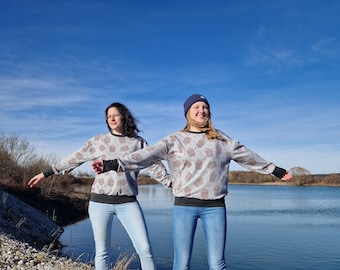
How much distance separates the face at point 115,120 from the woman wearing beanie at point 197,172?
2.77 feet

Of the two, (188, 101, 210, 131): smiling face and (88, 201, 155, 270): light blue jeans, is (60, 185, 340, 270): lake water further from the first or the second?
(188, 101, 210, 131): smiling face

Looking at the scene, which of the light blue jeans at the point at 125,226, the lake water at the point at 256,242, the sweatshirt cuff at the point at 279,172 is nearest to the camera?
the sweatshirt cuff at the point at 279,172

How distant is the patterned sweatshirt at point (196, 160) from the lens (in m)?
3.56

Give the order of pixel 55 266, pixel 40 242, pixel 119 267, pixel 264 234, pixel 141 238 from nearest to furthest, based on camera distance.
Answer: pixel 141 238 → pixel 55 266 → pixel 119 267 → pixel 40 242 → pixel 264 234

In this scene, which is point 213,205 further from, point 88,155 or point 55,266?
point 55,266

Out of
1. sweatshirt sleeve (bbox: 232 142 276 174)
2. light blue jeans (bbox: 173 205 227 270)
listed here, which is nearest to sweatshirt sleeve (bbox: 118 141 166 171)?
light blue jeans (bbox: 173 205 227 270)

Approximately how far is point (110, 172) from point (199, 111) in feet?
4.12

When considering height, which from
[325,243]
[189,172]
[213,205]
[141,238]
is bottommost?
[325,243]

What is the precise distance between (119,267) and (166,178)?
10.9ft

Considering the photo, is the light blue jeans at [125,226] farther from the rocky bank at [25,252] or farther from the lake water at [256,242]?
the lake water at [256,242]

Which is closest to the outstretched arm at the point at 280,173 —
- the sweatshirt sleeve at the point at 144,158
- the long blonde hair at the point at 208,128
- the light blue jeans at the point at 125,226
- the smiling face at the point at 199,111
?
the long blonde hair at the point at 208,128

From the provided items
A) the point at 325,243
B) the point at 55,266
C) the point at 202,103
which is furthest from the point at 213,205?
the point at 325,243

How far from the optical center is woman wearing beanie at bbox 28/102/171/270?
4199 mm

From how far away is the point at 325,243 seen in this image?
686 inches
